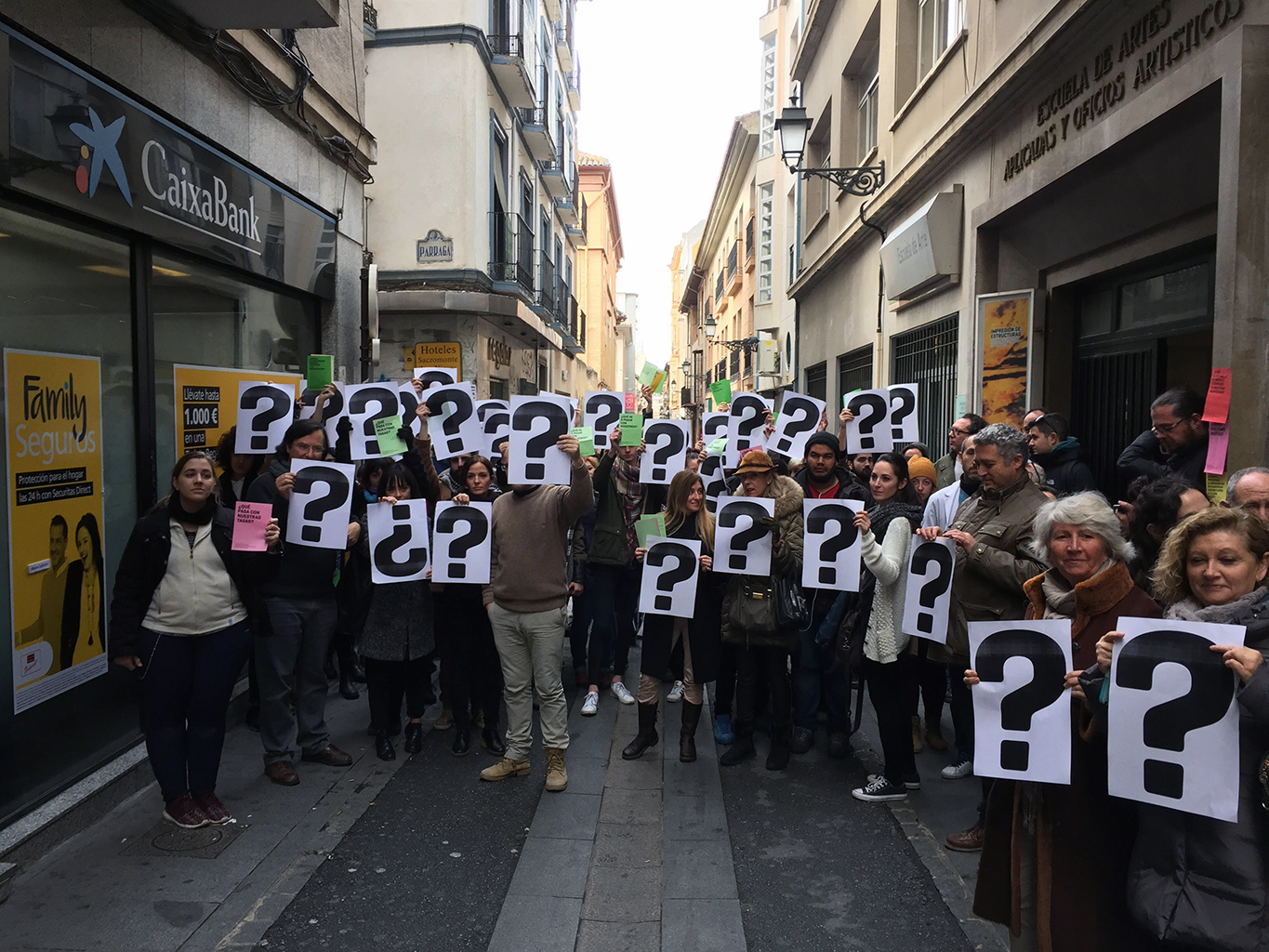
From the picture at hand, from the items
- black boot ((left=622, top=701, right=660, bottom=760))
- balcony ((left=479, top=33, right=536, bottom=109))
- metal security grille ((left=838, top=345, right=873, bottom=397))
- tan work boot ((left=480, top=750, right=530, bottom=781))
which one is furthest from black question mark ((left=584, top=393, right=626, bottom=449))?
balcony ((left=479, top=33, right=536, bottom=109))

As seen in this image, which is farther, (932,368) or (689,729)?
(932,368)

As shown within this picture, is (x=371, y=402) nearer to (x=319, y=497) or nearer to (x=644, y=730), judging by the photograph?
(x=319, y=497)

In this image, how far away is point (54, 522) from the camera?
4809mm

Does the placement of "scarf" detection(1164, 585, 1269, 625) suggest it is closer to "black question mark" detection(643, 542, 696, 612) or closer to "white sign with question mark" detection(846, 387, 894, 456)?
"black question mark" detection(643, 542, 696, 612)

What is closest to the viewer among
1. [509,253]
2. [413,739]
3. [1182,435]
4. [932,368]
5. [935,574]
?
[935,574]

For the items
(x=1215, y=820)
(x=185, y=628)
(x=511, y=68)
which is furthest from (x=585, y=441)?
(x=511, y=68)

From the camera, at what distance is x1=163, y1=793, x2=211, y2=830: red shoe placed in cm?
451

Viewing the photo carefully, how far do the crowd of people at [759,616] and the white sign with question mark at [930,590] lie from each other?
0.30 ft

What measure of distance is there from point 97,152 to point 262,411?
5.65 feet

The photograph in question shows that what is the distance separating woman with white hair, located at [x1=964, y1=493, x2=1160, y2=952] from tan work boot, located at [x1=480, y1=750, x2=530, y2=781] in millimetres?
2854

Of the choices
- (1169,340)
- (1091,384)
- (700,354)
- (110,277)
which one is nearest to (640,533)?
(110,277)

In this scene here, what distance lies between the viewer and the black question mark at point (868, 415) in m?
6.71

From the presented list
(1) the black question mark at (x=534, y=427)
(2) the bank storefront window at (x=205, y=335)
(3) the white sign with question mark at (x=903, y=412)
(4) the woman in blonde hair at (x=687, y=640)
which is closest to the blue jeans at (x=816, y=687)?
(4) the woman in blonde hair at (x=687, y=640)

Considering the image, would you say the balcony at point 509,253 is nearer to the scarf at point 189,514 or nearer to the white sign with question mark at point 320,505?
the white sign with question mark at point 320,505
